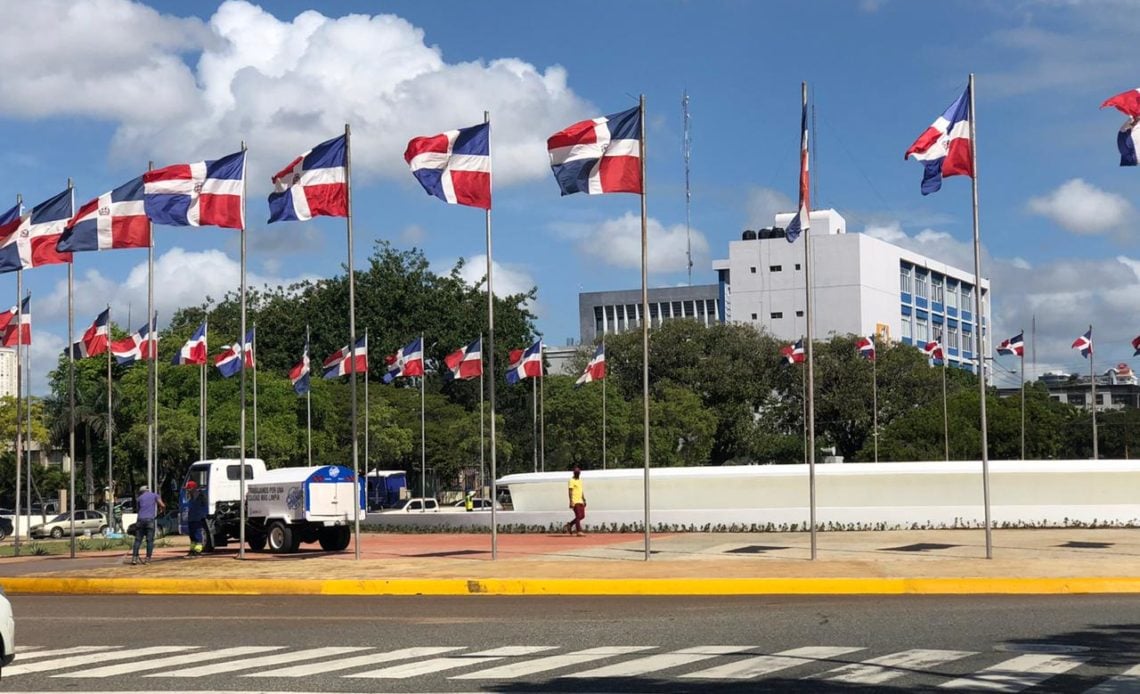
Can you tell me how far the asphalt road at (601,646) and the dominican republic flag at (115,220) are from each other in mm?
11521

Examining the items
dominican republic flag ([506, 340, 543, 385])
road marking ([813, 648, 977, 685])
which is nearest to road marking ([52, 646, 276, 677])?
road marking ([813, 648, 977, 685])

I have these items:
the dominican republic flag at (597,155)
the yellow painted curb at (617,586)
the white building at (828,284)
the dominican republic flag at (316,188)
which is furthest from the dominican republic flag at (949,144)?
the white building at (828,284)

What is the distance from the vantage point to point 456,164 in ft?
85.0

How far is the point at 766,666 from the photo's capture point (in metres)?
12.3

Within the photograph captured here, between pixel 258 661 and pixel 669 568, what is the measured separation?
11.8 metres

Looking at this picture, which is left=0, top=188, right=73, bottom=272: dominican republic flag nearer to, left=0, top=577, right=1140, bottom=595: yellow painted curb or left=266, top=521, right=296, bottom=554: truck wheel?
left=266, top=521, right=296, bottom=554: truck wheel

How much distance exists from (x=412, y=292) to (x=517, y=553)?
206 feet

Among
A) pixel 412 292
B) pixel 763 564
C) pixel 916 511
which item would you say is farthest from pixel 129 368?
pixel 763 564

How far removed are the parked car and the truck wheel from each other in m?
32.6

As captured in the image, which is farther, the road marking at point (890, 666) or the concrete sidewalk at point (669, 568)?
the concrete sidewalk at point (669, 568)

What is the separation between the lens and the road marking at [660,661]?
1201 centimetres

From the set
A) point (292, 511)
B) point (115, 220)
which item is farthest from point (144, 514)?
point (115, 220)

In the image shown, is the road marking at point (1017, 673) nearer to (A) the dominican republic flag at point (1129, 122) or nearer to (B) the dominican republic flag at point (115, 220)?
(A) the dominican republic flag at point (1129, 122)

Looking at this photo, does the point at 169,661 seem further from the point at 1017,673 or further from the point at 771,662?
the point at 1017,673
